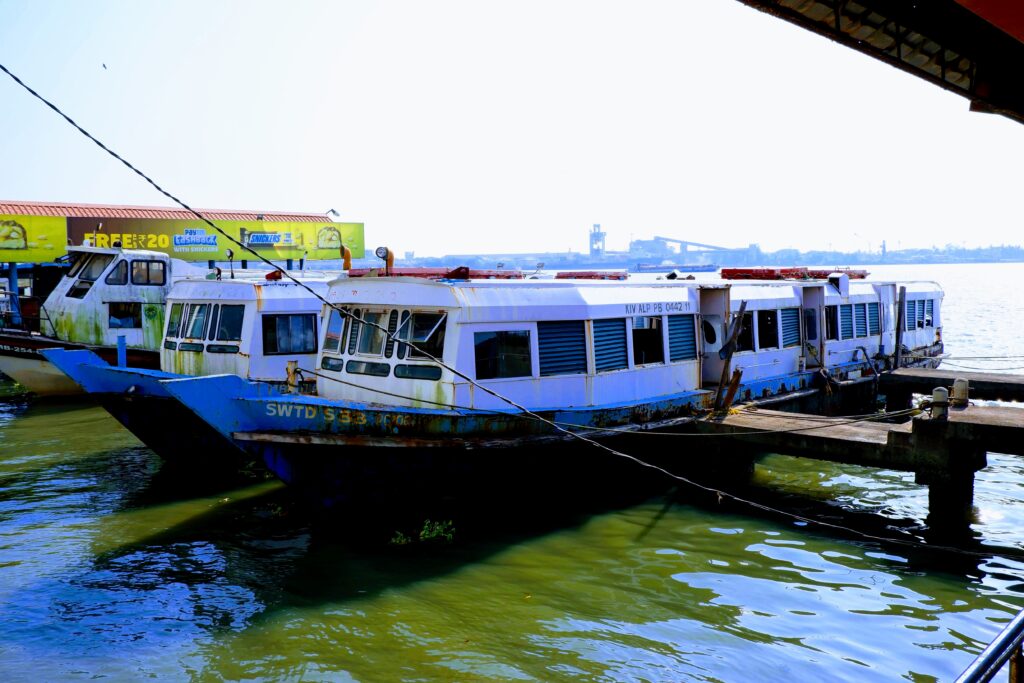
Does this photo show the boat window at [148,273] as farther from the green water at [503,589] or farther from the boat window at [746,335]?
the boat window at [746,335]

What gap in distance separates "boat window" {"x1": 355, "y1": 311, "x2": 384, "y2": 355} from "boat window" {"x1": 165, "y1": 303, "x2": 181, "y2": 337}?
5.57 meters

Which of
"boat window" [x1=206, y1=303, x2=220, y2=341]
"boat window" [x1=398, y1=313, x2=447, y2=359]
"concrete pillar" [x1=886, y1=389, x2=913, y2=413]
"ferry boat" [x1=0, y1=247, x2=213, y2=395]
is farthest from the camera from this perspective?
"ferry boat" [x1=0, y1=247, x2=213, y2=395]

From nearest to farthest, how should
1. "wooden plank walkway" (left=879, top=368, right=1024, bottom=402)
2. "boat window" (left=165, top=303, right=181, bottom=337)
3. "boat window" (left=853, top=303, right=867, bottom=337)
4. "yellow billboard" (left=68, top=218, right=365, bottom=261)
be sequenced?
1. "boat window" (left=165, top=303, right=181, bottom=337)
2. "wooden plank walkway" (left=879, top=368, right=1024, bottom=402)
3. "boat window" (left=853, top=303, right=867, bottom=337)
4. "yellow billboard" (left=68, top=218, right=365, bottom=261)

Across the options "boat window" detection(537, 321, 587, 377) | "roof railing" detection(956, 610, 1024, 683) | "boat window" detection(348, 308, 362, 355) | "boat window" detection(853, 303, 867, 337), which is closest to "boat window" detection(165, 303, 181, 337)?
"boat window" detection(348, 308, 362, 355)

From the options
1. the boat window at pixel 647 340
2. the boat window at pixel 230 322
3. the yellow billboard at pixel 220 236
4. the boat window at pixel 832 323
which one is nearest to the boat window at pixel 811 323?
the boat window at pixel 832 323

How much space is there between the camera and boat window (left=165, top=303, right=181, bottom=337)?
16.3m

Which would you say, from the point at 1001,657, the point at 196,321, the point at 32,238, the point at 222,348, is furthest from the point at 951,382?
the point at 32,238

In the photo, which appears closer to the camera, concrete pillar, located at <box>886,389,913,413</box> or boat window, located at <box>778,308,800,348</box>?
boat window, located at <box>778,308,800,348</box>

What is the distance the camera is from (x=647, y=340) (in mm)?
13820

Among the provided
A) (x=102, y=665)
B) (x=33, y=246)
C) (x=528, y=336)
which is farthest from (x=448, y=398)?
(x=33, y=246)

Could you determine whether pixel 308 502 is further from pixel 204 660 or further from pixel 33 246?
pixel 33 246

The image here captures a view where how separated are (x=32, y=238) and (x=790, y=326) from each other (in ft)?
81.1

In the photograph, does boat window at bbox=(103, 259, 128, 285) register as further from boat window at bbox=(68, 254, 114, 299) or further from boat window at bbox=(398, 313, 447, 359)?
boat window at bbox=(398, 313, 447, 359)

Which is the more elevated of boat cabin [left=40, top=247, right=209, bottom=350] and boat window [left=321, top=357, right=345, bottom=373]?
boat cabin [left=40, top=247, right=209, bottom=350]
